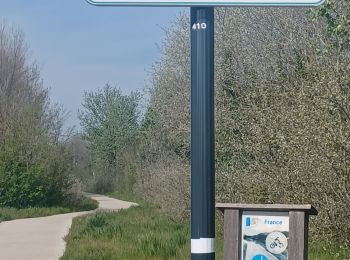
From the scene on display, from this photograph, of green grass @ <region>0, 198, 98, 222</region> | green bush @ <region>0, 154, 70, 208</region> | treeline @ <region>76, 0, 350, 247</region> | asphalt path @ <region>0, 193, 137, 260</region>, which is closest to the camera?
treeline @ <region>76, 0, 350, 247</region>

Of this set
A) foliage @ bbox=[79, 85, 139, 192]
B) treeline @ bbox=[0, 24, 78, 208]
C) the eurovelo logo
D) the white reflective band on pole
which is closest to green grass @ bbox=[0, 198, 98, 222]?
treeline @ bbox=[0, 24, 78, 208]

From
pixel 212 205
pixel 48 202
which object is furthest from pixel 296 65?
pixel 48 202

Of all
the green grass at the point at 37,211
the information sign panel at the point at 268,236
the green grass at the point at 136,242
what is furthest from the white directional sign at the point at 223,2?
the green grass at the point at 37,211

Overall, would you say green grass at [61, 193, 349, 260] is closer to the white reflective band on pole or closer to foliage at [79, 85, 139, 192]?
the white reflective band on pole

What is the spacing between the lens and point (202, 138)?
2.74 meters

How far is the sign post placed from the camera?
8.95 feet

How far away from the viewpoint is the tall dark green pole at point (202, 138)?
2.72 metres

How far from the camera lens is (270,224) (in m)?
4.84

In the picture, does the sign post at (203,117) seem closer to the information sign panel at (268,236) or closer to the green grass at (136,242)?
the information sign panel at (268,236)

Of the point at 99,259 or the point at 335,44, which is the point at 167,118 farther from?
the point at 335,44

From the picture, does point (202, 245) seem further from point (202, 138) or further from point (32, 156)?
point (32, 156)

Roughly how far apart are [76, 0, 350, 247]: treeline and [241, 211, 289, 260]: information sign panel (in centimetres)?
483

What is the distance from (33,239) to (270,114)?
26.2 feet

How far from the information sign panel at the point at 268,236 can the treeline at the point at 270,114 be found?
4831mm
